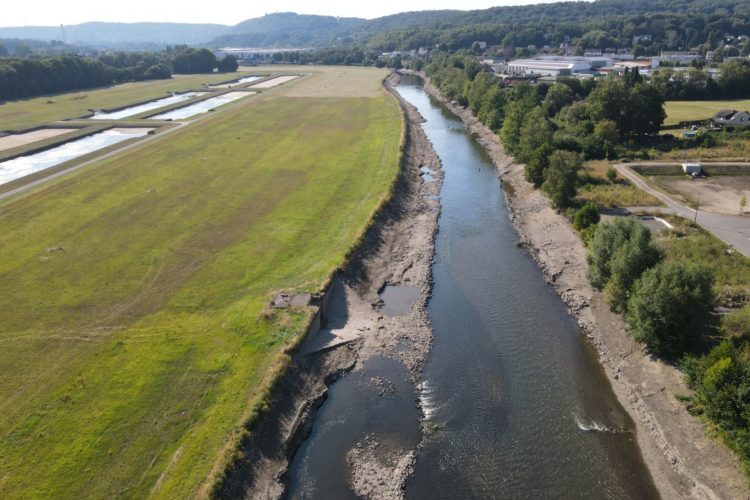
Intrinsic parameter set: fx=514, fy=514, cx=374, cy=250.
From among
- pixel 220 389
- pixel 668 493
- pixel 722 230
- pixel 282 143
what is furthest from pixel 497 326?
pixel 282 143

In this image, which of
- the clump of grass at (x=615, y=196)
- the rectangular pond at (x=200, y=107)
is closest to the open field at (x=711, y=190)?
the clump of grass at (x=615, y=196)

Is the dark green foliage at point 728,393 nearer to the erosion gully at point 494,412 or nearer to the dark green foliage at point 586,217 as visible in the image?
the erosion gully at point 494,412

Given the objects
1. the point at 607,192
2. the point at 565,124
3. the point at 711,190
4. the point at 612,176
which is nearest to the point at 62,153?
the point at 607,192

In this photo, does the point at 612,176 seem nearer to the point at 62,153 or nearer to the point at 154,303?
the point at 154,303

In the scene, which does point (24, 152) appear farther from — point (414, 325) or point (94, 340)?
point (414, 325)

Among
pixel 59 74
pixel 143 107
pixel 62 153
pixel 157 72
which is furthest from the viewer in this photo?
pixel 157 72

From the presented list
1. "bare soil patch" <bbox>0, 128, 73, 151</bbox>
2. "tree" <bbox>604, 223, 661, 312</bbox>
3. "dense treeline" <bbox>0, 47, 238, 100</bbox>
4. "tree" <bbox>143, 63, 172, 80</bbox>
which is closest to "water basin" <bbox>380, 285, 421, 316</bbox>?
"tree" <bbox>604, 223, 661, 312</bbox>
